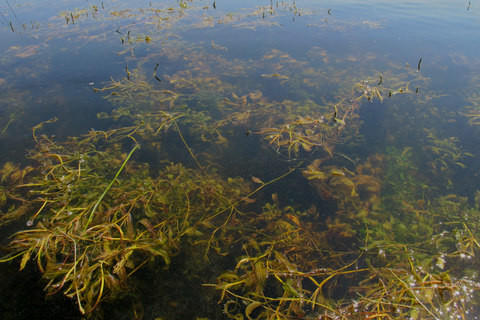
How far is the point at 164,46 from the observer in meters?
6.00

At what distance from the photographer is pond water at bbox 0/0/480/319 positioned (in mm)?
1678

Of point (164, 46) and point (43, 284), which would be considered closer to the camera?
point (43, 284)

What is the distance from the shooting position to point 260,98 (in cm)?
411

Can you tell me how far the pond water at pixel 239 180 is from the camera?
1.68 m

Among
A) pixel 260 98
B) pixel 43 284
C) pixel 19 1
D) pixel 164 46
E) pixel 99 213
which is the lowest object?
pixel 43 284

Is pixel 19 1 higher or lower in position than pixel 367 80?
higher

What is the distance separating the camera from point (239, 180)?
2709 millimetres

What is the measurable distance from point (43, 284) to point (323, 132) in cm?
338

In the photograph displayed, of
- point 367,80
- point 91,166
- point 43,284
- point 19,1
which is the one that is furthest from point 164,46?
point 19,1

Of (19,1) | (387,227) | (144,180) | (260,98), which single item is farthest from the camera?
(19,1)

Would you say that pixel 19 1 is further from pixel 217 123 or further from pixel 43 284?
pixel 43 284

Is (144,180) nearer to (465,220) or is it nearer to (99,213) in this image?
(99,213)

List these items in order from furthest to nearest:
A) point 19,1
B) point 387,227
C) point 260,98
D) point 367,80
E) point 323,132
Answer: point 19,1, point 367,80, point 260,98, point 323,132, point 387,227

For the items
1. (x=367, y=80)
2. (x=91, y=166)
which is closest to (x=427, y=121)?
(x=367, y=80)
